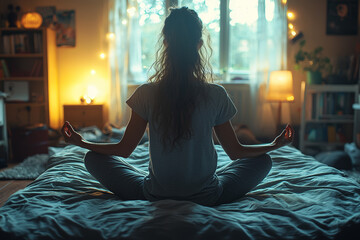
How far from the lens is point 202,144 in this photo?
1112 mm

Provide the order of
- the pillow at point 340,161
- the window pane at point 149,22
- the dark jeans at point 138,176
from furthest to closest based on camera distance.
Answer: the window pane at point 149,22, the pillow at point 340,161, the dark jeans at point 138,176

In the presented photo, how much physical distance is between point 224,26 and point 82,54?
67.2 inches

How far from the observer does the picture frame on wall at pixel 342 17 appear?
377cm

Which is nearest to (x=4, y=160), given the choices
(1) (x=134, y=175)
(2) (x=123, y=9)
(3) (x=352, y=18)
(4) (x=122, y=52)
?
(4) (x=122, y=52)

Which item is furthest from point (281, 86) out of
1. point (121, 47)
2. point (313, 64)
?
point (121, 47)

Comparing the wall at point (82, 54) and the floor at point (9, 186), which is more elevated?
the wall at point (82, 54)

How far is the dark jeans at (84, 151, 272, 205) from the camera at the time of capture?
1212 mm

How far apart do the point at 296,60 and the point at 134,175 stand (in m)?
2.84

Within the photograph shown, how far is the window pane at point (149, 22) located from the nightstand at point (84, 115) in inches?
28.3

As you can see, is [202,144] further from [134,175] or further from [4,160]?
[4,160]

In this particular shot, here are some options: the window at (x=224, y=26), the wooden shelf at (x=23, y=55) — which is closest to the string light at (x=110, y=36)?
the window at (x=224, y=26)

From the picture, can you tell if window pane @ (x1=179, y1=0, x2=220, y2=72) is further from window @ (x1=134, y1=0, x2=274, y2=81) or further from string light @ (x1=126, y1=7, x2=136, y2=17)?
string light @ (x1=126, y1=7, x2=136, y2=17)

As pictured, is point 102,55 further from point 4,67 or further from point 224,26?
point 224,26

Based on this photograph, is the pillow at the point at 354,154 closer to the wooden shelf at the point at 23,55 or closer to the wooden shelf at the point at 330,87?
the wooden shelf at the point at 330,87
